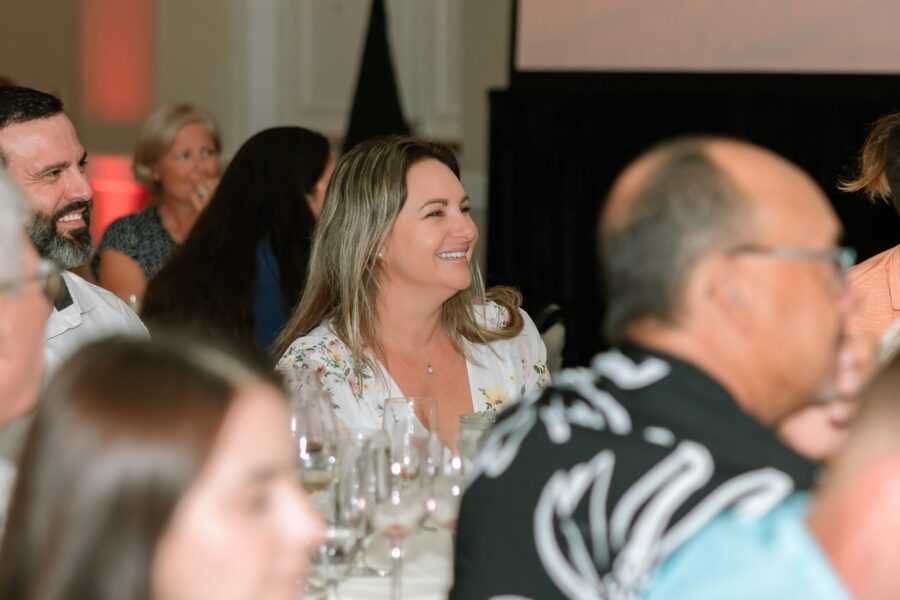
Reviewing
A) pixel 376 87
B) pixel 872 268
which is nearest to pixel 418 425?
pixel 872 268

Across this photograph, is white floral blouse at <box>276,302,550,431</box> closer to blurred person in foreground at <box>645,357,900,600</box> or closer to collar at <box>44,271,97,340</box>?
collar at <box>44,271,97,340</box>

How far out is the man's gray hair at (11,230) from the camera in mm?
1573

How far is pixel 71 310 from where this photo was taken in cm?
306

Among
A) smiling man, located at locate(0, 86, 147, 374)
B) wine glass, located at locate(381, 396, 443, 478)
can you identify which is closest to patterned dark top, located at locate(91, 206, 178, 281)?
smiling man, located at locate(0, 86, 147, 374)

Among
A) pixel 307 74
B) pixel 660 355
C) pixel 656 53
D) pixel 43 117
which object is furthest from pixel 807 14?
pixel 660 355

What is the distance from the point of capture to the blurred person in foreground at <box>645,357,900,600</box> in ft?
4.18

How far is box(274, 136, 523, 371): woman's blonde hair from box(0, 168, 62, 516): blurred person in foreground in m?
1.60

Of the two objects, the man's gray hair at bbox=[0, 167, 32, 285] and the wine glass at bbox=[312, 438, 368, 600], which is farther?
the wine glass at bbox=[312, 438, 368, 600]

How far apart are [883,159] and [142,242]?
123 inches

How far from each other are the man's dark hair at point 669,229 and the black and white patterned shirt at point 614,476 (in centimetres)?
6

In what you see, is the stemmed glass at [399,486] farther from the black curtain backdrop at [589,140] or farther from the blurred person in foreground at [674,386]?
the black curtain backdrop at [589,140]

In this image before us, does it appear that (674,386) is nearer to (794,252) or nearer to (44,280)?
(794,252)

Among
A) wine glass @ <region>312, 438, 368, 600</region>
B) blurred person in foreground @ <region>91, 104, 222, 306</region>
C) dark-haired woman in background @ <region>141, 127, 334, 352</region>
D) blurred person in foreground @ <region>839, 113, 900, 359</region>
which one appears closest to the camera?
wine glass @ <region>312, 438, 368, 600</region>

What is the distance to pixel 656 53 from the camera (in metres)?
6.14
